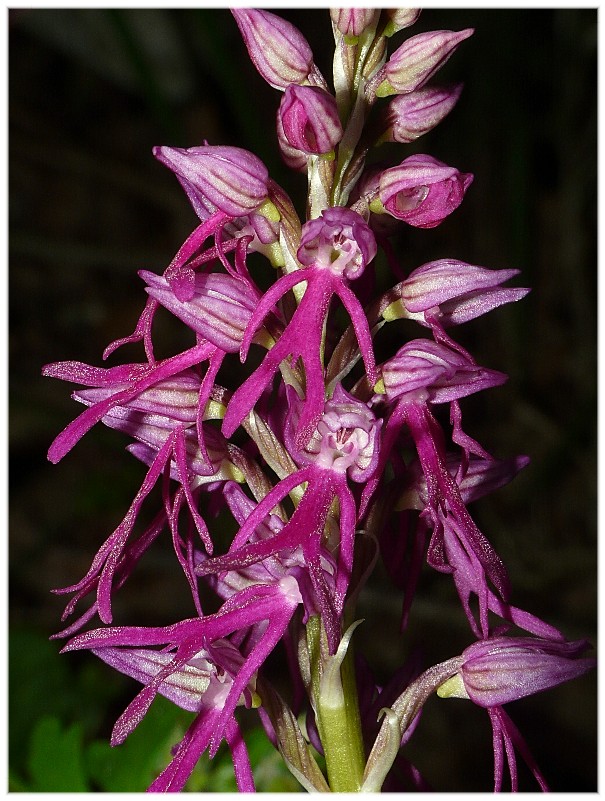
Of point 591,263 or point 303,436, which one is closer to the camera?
point 303,436

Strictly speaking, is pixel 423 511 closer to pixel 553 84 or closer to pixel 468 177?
pixel 468 177

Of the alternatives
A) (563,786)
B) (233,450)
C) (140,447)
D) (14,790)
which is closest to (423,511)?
(233,450)

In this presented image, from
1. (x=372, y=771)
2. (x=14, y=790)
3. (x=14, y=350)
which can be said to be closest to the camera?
(x=372, y=771)

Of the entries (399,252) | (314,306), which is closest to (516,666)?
(314,306)

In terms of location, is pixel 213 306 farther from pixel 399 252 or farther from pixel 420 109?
pixel 399 252

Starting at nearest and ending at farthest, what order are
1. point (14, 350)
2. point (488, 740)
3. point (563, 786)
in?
point (563, 786) → point (488, 740) → point (14, 350)

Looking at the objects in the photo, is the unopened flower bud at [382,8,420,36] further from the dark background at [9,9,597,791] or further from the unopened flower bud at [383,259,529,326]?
the dark background at [9,9,597,791]

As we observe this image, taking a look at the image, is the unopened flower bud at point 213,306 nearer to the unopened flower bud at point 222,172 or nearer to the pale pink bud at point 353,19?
the unopened flower bud at point 222,172
